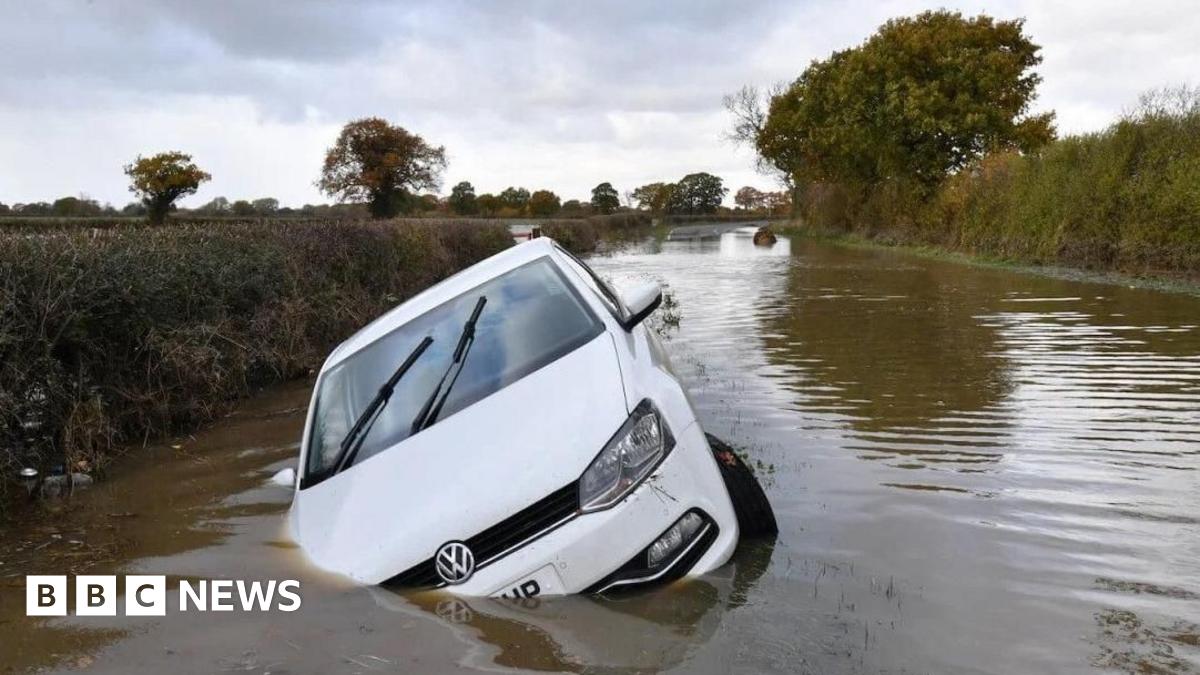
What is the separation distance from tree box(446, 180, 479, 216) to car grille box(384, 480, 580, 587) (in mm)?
82624

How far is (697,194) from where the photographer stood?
132375 millimetres

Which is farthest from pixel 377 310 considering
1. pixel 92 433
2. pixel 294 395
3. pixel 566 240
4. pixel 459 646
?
pixel 566 240

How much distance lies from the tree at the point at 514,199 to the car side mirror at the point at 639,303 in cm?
9822

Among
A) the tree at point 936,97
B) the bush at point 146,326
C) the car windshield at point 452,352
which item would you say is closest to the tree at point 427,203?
the tree at point 936,97

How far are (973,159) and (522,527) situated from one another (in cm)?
3536

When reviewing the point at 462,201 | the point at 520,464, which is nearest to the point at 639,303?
the point at 520,464

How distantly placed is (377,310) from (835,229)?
4051 centimetres

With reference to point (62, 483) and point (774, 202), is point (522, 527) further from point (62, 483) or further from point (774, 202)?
point (774, 202)

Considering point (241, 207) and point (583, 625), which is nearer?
point (583, 625)

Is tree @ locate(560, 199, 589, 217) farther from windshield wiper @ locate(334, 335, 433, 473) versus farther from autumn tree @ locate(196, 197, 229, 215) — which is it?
windshield wiper @ locate(334, 335, 433, 473)

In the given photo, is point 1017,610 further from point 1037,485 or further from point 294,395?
point 294,395

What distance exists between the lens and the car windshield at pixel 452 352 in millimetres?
4004

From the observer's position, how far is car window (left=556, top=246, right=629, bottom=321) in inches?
183

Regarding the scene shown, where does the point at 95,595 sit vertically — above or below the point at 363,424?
below
